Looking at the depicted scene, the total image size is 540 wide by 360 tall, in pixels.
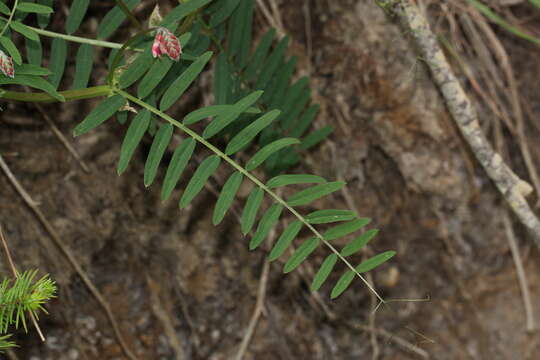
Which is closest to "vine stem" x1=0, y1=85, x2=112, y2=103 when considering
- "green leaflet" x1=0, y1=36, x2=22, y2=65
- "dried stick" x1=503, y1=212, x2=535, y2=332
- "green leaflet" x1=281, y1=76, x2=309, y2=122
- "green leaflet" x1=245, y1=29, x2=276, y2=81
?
"green leaflet" x1=0, y1=36, x2=22, y2=65

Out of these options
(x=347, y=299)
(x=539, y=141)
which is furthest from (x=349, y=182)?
(x=539, y=141)

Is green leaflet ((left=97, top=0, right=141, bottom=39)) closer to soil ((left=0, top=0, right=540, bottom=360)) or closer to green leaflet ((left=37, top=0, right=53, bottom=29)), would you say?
green leaflet ((left=37, top=0, right=53, bottom=29))

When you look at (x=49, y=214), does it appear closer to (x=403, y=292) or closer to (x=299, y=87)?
(x=299, y=87)

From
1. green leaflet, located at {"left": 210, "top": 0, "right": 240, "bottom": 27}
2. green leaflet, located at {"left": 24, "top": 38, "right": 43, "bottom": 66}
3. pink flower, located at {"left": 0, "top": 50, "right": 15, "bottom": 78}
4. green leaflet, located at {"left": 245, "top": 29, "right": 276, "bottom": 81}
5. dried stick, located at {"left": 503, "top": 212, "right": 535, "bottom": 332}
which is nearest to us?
pink flower, located at {"left": 0, "top": 50, "right": 15, "bottom": 78}

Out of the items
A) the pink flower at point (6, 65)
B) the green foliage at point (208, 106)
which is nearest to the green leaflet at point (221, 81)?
the green foliage at point (208, 106)

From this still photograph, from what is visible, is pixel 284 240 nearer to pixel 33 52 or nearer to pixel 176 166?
pixel 176 166
